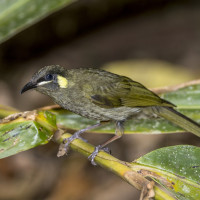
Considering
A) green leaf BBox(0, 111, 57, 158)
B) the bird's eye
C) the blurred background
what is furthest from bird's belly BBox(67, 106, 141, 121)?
the blurred background

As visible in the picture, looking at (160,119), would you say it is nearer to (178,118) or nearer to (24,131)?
(178,118)

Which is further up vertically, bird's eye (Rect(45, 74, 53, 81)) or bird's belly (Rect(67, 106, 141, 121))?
bird's eye (Rect(45, 74, 53, 81))

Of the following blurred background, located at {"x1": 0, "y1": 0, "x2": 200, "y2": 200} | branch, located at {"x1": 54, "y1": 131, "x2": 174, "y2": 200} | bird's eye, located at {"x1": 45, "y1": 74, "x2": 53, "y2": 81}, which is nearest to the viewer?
branch, located at {"x1": 54, "y1": 131, "x2": 174, "y2": 200}

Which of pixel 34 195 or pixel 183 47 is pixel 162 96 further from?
pixel 183 47

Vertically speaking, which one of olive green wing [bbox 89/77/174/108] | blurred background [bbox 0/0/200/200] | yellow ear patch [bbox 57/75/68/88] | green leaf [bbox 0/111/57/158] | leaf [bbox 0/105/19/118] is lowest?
blurred background [bbox 0/0/200/200]

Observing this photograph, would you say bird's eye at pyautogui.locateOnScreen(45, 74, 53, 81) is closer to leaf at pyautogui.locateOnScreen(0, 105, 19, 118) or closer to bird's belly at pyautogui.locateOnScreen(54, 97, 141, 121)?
bird's belly at pyautogui.locateOnScreen(54, 97, 141, 121)

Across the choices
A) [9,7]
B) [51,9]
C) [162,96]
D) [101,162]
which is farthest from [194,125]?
[9,7]

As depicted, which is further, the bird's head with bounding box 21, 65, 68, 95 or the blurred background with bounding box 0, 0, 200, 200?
the blurred background with bounding box 0, 0, 200, 200

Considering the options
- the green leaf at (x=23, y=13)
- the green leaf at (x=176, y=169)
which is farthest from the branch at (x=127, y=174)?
the green leaf at (x=23, y=13)
